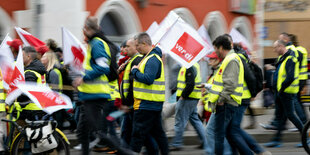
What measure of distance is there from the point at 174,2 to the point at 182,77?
7.44 meters

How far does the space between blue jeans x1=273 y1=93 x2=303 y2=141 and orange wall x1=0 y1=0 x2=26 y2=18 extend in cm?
603

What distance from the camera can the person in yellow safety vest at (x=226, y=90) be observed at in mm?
7148

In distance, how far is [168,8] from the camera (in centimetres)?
1608

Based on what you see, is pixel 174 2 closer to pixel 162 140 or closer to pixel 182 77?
pixel 182 77

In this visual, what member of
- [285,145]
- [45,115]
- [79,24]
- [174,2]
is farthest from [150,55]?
[174,2]

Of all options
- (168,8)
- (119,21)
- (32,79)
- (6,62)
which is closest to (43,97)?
(32,79)

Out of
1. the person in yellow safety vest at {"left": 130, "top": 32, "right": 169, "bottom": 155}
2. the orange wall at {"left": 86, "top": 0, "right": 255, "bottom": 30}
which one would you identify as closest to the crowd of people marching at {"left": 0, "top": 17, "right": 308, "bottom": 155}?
the person in yellow safety vest at {"left": 130, "top": 32, "right": 169, "bottom": 155}

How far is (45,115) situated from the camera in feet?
24.9

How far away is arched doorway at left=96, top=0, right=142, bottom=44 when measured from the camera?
1420cm

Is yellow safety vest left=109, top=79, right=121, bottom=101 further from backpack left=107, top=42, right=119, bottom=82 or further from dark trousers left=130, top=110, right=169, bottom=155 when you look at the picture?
dark trousers left=130, top=110, right=169, bottom=155

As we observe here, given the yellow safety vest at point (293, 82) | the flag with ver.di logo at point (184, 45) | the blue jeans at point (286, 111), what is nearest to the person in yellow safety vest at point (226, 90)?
the flag with ver.di logo at point (184, 45)

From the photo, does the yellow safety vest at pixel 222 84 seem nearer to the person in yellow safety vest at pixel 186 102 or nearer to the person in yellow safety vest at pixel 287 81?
the person in yellow safety vest at pixel 186 102

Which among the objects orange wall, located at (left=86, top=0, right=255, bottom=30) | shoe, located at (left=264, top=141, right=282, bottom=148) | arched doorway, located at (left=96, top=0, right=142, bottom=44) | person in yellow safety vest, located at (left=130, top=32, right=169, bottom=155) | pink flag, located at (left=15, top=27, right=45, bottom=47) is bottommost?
shoe, located at (left=264, top=141, right=282, bottom=148)

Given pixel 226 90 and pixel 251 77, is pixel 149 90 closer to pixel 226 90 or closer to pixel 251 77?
pixel 226 90
